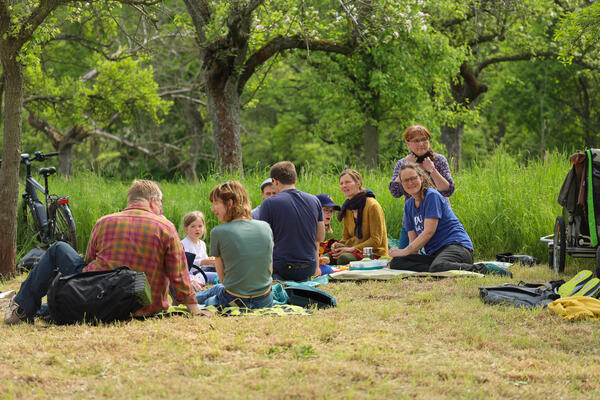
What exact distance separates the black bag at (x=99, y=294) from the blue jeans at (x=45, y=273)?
0.27m

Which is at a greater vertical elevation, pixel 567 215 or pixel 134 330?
pixel 567 215

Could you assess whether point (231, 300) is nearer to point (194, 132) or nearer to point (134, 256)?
point (134, 256)

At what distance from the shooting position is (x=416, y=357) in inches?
176

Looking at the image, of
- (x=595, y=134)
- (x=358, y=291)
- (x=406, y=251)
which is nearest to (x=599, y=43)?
(x=406, y=251)

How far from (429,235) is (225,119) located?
323 inches

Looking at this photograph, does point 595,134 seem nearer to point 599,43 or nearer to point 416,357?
point 599,43

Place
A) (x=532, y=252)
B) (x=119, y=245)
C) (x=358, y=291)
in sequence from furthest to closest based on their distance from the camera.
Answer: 1. (x=532, y=252)
2. (x=358, y=291)
3. (x=119, y=245)

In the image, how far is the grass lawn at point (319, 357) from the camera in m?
3.81

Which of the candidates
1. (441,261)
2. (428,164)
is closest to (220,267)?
(441,261)

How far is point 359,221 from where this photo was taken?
364 inches

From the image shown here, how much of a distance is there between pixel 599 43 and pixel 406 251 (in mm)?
5472

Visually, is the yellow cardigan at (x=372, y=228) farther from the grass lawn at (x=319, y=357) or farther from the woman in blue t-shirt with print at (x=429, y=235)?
the grass lawn at (x=319, y=357)

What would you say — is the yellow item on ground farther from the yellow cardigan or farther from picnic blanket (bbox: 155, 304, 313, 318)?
the yellow cardigan

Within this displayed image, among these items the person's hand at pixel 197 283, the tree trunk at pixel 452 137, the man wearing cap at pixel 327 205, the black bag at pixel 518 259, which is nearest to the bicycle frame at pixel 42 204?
the person's hand at pixel 197 283
